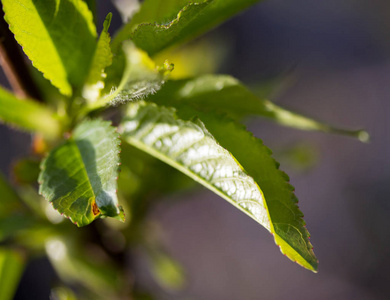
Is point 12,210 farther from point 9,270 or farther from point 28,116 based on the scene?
point 28,116

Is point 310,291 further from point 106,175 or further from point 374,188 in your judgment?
point 106,175

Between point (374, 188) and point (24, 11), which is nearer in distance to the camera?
point (24, 11)

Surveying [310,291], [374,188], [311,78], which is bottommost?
[310,291]

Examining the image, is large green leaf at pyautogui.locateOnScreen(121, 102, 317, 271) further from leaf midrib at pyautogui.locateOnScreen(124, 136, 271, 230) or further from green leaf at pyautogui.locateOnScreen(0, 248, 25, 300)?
green leaf at pyautogui.locateOnScreen(0, 248, 25, 300)

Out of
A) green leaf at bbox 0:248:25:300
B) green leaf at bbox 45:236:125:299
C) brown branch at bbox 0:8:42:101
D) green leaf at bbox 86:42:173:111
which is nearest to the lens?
green leaf at bbox 86:42:173:111

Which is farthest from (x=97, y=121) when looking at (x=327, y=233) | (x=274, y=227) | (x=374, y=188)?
(x=374, y=188)

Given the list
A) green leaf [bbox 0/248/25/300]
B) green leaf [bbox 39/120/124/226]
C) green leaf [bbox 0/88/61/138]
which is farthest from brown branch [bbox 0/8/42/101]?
green leaf [bbox 0/248/25/300]
